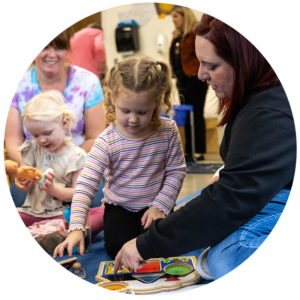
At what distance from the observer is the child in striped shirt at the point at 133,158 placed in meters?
0.80

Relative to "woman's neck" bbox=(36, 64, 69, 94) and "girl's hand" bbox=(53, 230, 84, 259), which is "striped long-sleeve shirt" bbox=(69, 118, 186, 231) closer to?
"girl's hand" bbox=(53, 230, 84, 259)

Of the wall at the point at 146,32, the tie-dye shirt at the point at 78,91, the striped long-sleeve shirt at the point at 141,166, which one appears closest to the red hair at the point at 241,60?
the striped long-sleeve shirt at the point at 141,166

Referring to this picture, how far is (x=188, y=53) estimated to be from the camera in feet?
3.92

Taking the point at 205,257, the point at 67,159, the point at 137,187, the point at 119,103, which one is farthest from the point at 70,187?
the point at 205,257

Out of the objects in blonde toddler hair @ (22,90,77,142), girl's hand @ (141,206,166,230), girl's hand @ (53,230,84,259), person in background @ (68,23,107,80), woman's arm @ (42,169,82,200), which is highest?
person in background @ (68,23,107,80)

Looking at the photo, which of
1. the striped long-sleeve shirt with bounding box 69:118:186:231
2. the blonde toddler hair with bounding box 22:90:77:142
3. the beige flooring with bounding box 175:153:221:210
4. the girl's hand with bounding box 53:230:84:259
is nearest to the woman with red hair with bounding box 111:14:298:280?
the girl's hand with bounding box 53:230:84:259

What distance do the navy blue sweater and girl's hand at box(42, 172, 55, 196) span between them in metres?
0.37

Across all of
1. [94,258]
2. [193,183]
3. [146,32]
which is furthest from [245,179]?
[146,32]

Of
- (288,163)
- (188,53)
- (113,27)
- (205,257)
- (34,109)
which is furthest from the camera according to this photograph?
(113,27)

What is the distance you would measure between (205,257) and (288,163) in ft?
0.96

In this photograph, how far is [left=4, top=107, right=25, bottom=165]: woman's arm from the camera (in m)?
0.96

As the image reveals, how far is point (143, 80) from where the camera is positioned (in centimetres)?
79

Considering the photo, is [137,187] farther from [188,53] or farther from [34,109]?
[188,53]

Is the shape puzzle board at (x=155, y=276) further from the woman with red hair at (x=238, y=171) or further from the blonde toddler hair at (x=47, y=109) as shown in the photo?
the blonde toddler hair at (x=47, y=109)
